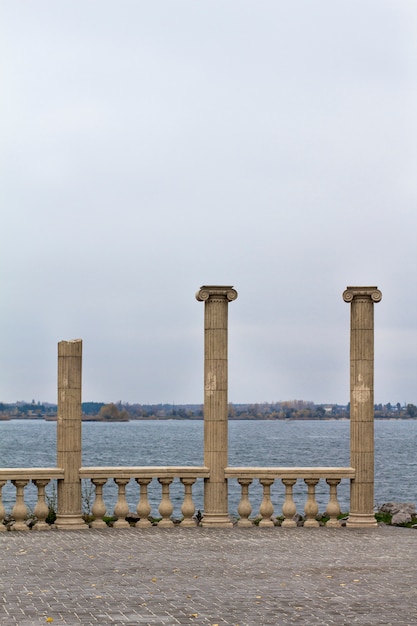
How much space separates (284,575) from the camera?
14.8 meters

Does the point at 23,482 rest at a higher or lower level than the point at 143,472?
lower

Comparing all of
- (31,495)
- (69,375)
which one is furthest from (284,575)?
(31,495)

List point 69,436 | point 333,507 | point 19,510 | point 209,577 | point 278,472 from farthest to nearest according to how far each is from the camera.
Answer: point 333,507, point 278,472, point 69,436, point 19,510, point 209,577

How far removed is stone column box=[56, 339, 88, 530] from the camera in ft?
65.6

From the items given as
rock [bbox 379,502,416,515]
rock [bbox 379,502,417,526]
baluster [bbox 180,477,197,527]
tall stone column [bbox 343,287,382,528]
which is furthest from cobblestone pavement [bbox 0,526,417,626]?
rock [bbox 379,502,416,515]

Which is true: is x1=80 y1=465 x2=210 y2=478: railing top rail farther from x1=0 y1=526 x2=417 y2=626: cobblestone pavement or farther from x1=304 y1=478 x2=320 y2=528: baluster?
x1=304 y1=478 x2=320 y2=528: baluster

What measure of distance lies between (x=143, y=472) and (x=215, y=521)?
5.72 ft

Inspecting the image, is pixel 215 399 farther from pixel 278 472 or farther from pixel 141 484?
pixel 141 484

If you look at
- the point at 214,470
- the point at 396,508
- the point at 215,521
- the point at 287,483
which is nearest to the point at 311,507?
the point at 287,483

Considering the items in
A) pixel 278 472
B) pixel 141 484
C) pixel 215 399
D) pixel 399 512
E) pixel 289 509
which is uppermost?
pixel 215 399

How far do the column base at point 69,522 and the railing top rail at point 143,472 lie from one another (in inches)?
31.8

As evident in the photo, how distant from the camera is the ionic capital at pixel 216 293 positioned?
2073 centimetres

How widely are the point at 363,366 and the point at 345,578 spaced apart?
694 cm

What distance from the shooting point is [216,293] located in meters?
20.7
